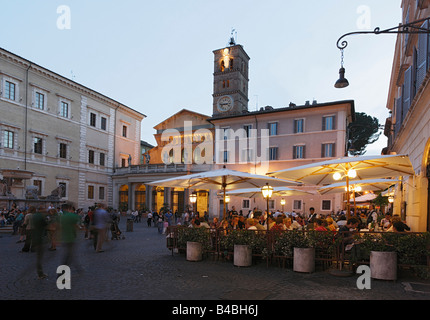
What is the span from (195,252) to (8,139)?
28710 millimetres

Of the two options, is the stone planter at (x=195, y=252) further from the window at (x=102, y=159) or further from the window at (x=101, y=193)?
the window at (x=101, y=193)

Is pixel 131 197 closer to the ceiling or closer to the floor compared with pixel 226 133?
closer to the floor

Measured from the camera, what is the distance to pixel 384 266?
23.4 feet

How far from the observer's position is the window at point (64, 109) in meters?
36.2

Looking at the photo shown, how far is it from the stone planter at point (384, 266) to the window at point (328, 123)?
2889cm

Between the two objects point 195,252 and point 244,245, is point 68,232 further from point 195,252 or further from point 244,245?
point 244,245

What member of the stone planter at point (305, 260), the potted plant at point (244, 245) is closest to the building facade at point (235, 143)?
the potted plant at point (244, 245)

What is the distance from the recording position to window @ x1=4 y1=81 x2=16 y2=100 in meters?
30.3

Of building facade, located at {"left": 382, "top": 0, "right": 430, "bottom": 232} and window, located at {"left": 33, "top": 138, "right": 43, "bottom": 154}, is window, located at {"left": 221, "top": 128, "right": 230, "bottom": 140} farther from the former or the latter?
building facade, located at {"left": 382, "top": 0, "right": 430, "bottom": 232}

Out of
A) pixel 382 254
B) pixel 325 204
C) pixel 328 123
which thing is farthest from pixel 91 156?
pixel 382 254

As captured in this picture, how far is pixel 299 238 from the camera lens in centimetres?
832

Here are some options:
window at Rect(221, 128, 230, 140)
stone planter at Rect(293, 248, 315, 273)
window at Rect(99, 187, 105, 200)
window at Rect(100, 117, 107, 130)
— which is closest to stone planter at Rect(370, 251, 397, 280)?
stone planter at Rect(293, 248, 315, 273)
